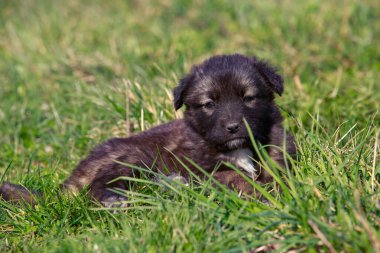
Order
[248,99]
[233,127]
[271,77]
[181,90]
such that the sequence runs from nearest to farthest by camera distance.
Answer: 1. [233,127]
2. [248,99]
3. [271,77]
4. [181,90]

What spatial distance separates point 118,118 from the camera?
6.70 metres

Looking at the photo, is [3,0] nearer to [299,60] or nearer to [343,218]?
[299,60]

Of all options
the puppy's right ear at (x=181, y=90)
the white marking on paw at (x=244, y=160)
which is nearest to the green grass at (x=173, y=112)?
the white marking on paw at (x=244, y=160)

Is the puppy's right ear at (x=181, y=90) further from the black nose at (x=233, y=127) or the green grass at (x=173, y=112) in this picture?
the green grass at (x=173, y=112)

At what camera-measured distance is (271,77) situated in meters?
5.14

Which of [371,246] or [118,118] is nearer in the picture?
[371,246]

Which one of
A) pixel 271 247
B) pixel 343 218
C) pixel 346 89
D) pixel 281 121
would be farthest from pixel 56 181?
pixel 346 89

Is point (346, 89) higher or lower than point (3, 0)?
lower

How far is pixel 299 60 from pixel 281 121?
11.4ft

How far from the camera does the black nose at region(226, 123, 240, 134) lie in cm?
478

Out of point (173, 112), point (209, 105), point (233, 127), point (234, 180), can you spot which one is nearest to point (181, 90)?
point (209, 105)

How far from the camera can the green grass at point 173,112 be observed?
11.9ft

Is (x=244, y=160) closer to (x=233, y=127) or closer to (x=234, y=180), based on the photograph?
(x=234, y=180)

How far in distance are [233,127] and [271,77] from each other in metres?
0.62
